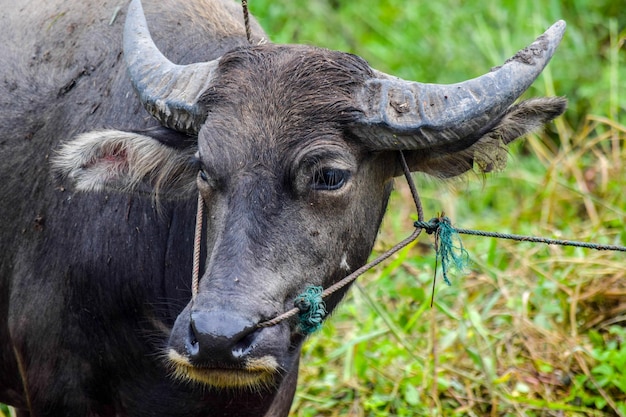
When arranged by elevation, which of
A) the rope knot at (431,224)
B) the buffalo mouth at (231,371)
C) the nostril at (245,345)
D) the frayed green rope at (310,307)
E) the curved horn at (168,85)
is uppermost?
the curved horn at (168,85)

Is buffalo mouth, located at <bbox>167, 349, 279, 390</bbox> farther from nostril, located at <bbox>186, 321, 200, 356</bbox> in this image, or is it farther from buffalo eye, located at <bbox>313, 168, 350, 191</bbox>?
buffalo eye, located at <bbox>313, 168, 350, 191</bbox>

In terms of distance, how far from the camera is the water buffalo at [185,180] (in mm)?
3453

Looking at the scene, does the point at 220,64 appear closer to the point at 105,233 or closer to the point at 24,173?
the point at 105,233

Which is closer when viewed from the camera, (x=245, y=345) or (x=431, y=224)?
(x=245, y=345)

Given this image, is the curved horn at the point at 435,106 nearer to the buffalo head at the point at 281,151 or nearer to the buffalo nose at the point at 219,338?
the buffalo head at the point at 281,151

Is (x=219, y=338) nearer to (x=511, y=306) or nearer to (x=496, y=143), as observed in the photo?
(x=496, y=143)

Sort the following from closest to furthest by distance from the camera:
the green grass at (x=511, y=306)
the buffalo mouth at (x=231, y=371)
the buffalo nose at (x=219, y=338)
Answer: the buffalo nose at (x=219, y=338) < the buffalo mouth at (x=231, y=371) < the green grass at (x=511, y=306)

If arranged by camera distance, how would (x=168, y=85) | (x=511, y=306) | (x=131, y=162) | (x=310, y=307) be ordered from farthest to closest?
(x=511, y=306) < (x=131, y=162) < (x=168, y=85) < (x=310, y=307)

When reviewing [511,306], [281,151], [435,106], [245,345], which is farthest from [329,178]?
[511,306]

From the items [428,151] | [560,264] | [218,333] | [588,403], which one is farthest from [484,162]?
[560,264]

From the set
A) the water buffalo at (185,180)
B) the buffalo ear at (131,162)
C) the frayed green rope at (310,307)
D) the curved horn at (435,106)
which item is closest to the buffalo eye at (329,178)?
the water buffalo at (185,180)

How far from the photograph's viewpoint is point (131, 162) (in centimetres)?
398

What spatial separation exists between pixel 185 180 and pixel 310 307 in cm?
91

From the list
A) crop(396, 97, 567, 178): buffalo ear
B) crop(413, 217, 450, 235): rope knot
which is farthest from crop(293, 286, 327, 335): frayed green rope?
crop(396, 97, 567, 178): buffalo ear
